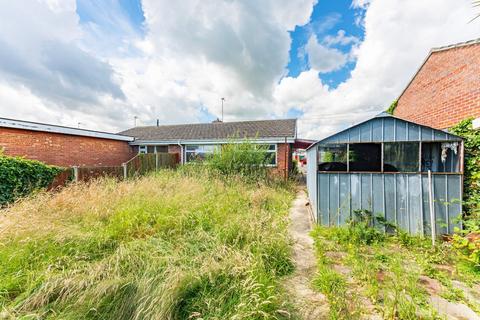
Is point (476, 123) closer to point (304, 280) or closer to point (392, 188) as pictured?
point (392, 188)

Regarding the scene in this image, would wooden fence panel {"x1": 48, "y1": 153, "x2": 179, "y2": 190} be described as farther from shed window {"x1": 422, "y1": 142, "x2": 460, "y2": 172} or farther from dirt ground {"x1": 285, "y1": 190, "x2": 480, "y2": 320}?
shed window {"x1": 422, "y1": 142, "x2": 460, "y2": 172}

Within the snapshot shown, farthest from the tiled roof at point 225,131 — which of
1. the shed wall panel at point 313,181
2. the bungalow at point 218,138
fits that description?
the shed wall panel at point 313,181

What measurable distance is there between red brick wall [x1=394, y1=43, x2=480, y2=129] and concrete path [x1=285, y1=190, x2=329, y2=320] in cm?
508

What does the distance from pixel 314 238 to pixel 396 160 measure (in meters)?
2.89

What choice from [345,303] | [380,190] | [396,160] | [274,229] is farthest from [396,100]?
[345,303]

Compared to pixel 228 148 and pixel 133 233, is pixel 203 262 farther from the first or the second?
pixel 228 148

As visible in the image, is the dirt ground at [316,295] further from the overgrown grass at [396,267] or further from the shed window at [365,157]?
the shed window at [365,157]

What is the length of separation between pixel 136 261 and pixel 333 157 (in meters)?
5.46

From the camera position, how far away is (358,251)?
151 inches

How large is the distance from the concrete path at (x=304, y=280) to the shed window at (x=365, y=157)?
214 cm

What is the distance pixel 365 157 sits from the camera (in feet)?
16.0

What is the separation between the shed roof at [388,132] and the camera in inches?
168

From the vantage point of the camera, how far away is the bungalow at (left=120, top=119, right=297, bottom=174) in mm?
11594

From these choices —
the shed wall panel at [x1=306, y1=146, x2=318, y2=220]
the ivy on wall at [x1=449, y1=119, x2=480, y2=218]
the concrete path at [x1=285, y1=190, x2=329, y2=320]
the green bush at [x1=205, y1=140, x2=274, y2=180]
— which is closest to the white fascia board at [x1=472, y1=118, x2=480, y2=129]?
the ivy on wall at [x1=449, y1=119, x2=480, y2=218]
